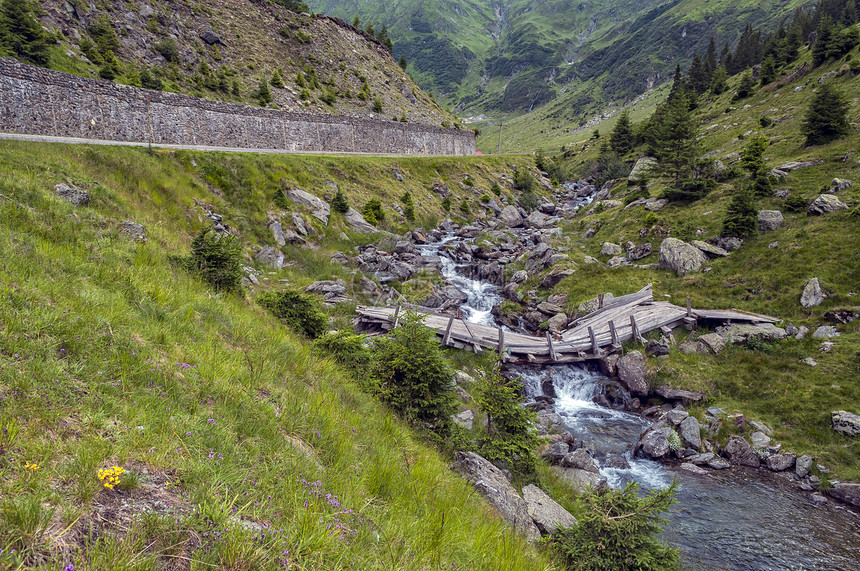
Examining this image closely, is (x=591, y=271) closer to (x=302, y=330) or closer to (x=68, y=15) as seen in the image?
(x=302, y=330)

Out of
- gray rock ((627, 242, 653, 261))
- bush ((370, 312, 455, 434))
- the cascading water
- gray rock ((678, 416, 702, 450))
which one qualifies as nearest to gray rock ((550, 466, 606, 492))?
the cascading water

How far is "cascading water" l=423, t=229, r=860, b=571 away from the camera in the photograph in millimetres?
10289

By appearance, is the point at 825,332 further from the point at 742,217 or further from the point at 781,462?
the point at 742,217

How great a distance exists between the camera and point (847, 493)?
12000 millimetres

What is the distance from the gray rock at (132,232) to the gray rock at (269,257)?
10.9m

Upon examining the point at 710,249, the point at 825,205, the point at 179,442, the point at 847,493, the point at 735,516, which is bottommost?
the point at 735,516

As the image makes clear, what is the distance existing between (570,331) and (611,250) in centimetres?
1270

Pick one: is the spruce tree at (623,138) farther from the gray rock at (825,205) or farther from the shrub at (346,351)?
the shrub at (346,351)

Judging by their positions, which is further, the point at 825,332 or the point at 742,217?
the point at 742,217

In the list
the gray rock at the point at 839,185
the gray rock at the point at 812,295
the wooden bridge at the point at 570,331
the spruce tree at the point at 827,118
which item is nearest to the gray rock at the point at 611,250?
the wooden bridge at the point at 570,331

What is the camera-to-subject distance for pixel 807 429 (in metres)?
14.4

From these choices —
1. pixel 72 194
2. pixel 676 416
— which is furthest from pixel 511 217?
pixel 72 194

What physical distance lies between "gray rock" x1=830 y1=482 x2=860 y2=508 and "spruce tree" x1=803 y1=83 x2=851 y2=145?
31961 millimetres

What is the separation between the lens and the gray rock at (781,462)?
44.2ft
